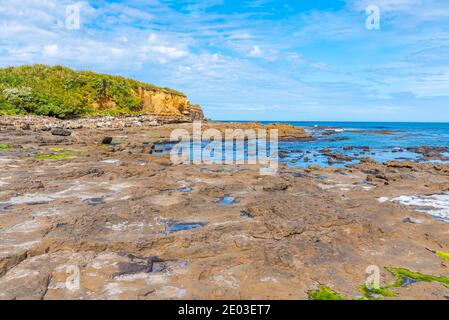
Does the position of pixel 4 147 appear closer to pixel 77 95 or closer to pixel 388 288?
pixel 388 288

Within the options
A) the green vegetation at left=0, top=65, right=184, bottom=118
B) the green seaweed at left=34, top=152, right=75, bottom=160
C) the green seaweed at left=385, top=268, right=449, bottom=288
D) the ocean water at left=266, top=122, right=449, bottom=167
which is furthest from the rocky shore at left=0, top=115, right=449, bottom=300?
the green vegetation at left=0, top=65, right=184, bottom=118

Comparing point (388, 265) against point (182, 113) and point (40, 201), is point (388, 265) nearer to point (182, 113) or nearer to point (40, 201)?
point (40, 201)

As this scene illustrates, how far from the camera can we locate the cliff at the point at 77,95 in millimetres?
35500

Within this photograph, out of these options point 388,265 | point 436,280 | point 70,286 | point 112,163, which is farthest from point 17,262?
point 112,163

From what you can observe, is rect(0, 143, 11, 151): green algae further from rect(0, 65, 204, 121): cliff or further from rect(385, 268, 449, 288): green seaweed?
rect(385, 268, 449, 288): green seaweed

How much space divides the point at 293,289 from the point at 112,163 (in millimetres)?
12214

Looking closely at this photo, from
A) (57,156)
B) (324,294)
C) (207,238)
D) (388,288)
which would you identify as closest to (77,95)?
(57,156)

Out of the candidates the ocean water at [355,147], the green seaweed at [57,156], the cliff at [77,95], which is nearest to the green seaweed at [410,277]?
the ocean water at [355,147]

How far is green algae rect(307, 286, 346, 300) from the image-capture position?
207 inches

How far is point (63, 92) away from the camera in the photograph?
139 feet

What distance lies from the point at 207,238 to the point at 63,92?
132 ft

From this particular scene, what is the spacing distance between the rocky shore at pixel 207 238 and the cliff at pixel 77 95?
24.4 metres
